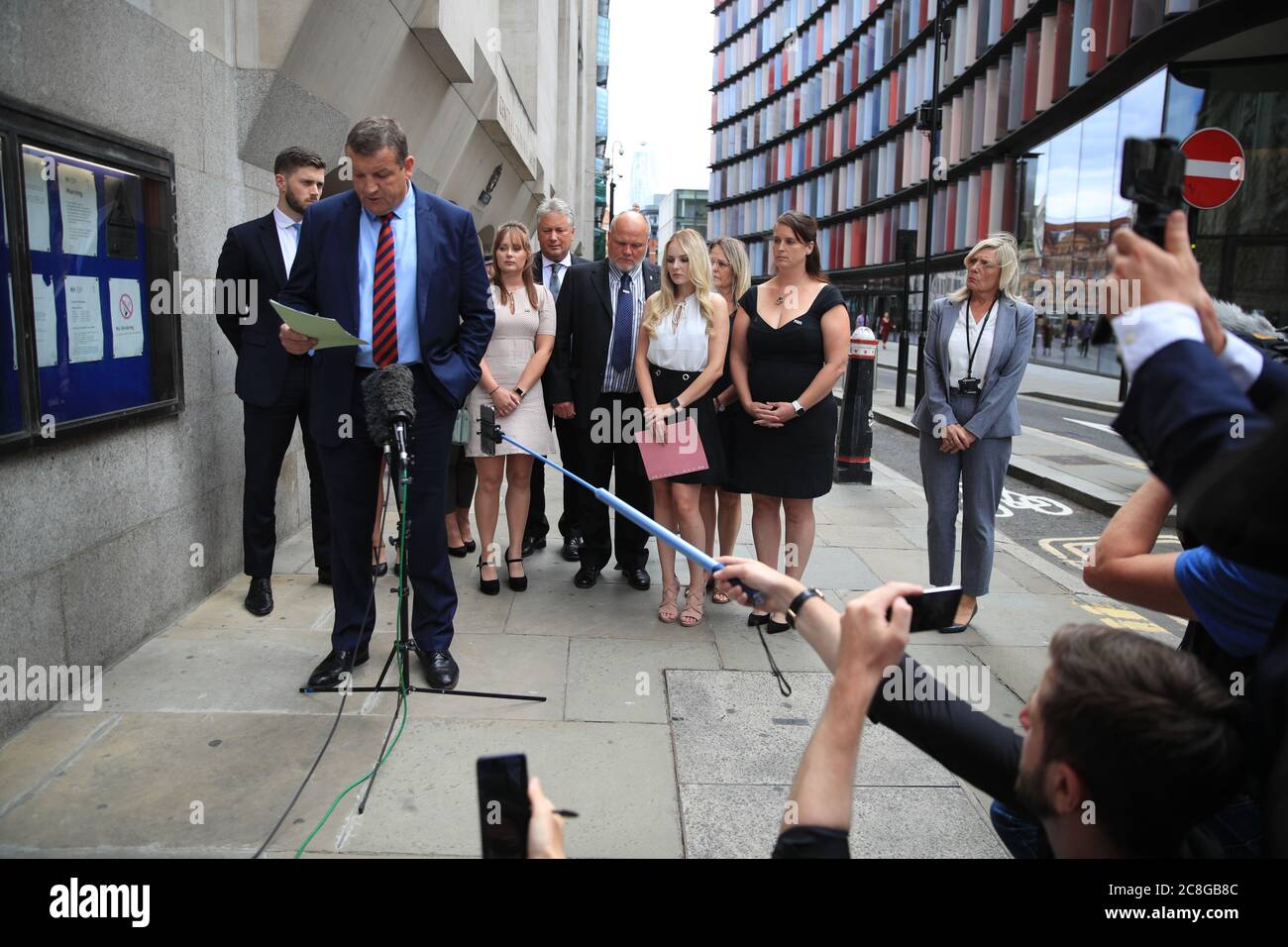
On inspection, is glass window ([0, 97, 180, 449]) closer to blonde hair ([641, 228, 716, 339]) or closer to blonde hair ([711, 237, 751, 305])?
blonde hair ([641, 228, 716, 339])

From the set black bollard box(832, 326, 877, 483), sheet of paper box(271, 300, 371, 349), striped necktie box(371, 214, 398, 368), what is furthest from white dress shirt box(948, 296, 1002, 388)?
black bollard box(832, 326, 877, 483)

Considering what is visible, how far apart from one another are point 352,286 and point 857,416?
280 inches

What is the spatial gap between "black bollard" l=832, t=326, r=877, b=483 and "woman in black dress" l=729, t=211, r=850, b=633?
16.0ft

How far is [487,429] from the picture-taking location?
4.67 meters

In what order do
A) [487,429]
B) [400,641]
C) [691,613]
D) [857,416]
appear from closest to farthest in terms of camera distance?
[400,641] < [487,429] < [691,613] < [857,416]

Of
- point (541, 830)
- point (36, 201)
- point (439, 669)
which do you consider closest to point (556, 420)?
point (439, 669)

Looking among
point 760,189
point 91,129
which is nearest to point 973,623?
point 91,129

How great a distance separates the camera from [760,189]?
7194 cm

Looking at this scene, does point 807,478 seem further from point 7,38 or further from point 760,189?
point 760,189

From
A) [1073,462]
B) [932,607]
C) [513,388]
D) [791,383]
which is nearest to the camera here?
[932,607]

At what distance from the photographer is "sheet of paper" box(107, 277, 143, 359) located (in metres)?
4.47

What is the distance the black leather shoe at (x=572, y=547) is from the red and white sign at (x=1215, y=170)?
19.9 ft

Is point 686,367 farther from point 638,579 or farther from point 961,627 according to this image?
point 961,627
